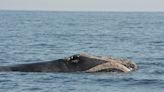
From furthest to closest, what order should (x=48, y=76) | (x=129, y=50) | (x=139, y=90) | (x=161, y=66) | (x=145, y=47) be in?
(x=145, y=47) → (x=129, y=50) → (x=161, y=66) → (x=48, y=76) → (x=139, y=90)

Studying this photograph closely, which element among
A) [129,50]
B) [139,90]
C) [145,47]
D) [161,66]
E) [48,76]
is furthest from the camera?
[145,47]

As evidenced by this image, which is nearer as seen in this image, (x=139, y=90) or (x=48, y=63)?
(x=139, y=90)

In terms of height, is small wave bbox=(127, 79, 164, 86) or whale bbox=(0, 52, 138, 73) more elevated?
whale bbox=(0, 52, 138, 73)

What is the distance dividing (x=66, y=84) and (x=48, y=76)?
6.37 feet

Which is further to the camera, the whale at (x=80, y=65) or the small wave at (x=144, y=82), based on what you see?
the whale at (x=80, y=65)

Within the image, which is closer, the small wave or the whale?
the small wave

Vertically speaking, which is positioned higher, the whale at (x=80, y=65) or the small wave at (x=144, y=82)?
the whale at (x=80, y=65)

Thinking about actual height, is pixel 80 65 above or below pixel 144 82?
above

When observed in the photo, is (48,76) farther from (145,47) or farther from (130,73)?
(145,47)

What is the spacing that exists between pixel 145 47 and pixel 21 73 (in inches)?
810

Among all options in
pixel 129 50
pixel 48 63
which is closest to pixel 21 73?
pixel 48 63

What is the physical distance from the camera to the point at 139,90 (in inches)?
979

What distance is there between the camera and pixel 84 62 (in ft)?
92.0

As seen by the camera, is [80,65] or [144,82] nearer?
[144,82]
